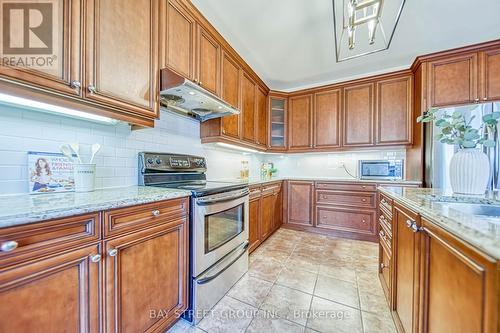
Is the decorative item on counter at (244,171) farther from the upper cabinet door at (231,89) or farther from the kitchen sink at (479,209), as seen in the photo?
the kitchen sink at (479,209)

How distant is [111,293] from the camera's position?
0.92 meters

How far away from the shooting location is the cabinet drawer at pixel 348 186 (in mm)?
2822

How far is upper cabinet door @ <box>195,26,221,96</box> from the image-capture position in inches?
74.6

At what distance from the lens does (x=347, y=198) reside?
117 inches

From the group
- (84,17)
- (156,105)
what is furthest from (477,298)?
(84,17)

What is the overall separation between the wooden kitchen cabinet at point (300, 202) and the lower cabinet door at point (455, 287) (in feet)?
7.72

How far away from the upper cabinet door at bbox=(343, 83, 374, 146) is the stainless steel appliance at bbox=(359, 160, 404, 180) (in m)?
0.32

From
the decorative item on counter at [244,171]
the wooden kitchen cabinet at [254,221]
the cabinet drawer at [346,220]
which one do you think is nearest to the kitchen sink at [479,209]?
the wooden kitchen cabinet at [254,221]

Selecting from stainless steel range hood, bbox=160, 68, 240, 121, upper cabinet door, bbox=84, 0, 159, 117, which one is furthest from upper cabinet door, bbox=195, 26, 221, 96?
upper cabinet door, bbox=84, 0, 159, 117

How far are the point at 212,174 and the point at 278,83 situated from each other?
7.23 feet

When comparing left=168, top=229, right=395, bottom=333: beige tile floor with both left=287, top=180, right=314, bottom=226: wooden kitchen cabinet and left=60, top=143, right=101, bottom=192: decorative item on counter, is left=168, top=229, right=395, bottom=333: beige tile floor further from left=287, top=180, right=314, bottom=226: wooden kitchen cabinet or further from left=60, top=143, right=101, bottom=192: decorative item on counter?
left=60, top=143, right=101, bottom=192: decorative item on counter
